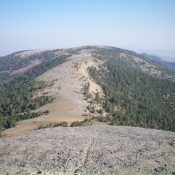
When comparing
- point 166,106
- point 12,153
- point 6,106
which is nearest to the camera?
point 12,153

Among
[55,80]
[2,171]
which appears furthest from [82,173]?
[55,80]

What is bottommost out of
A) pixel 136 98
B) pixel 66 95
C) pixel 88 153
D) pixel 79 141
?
pixel 136 98

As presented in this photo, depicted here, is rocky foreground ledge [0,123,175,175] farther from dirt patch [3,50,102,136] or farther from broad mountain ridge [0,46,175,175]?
dirt patch [3,50,102,136]

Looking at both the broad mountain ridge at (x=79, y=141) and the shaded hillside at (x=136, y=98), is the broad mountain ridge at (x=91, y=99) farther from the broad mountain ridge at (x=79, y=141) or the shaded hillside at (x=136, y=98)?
the broad mountain ridge at (x=79, y=141)

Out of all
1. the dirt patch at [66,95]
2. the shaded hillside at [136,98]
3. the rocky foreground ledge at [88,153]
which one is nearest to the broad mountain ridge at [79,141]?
the rocky foreground ledge at [88,153]

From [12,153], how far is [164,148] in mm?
15154

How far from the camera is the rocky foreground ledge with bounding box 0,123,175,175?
25625 millimetres

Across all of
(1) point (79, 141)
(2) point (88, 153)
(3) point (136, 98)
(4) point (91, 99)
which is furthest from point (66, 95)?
(2) point (88, 153)

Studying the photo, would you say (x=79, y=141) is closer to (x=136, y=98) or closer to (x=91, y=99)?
(x=91, y=99)

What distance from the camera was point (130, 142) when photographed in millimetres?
32875

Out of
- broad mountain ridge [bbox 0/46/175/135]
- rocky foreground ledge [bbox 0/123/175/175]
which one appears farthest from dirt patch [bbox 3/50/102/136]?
rocky foreground ledge [bbox 0/123/175/175]

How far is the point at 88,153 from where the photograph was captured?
29250 mm

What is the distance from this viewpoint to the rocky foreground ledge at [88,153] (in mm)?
25625

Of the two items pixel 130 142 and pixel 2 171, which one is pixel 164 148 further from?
pixel 2 171
